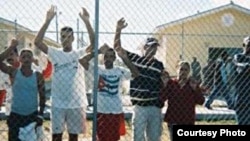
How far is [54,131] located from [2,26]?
5.30 metres

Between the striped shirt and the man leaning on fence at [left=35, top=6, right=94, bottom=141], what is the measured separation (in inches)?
26.8

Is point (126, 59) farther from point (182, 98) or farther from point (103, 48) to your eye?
point (182, 98)

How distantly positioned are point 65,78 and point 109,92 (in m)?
0.59

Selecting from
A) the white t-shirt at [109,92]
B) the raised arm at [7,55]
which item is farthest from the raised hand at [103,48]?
the raised arm at [7,55]

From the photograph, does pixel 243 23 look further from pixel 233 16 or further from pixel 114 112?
pixel 114 112

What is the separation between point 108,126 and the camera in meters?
6.41

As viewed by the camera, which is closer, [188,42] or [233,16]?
[188,42]

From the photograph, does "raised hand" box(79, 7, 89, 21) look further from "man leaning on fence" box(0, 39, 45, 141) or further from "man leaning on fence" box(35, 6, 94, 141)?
"man leaning on fence" box(0, 39, 45, 141)

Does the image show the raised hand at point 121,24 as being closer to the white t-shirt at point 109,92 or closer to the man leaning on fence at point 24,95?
the white t-shirt at point 109,92

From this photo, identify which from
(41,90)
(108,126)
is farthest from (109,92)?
(41,90)

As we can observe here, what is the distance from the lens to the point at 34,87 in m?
6.09

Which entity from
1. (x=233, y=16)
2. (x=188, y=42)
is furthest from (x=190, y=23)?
(x=188, y=42)

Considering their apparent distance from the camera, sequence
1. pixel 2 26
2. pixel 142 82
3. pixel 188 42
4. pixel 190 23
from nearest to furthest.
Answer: pixel 142 82, pixel 2 26, pixel 188 42, pixel 190 23

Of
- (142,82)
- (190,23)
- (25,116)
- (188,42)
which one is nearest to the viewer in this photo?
(25,116)
